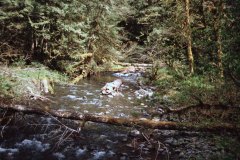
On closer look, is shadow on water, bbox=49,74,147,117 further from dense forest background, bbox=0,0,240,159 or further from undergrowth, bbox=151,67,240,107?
undergrowth, bbox=151,67,240,107

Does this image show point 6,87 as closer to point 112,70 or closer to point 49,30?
point 49,30

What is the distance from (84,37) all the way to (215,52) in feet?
26.2

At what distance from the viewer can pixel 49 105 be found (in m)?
11.2

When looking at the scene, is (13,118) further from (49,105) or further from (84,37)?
(84,37)

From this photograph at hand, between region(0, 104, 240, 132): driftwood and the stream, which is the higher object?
region(0, 104, 240, 132): driftwood

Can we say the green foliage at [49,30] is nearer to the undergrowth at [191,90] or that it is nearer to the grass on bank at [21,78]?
the grass on bank at [21,78]

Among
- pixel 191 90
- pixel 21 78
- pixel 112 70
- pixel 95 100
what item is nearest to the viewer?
pixel 191 90

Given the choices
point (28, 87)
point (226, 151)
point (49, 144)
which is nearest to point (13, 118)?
point (49, 144)

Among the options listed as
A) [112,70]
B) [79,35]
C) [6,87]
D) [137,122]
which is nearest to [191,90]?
[137,122]

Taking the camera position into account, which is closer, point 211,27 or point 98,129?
point 98,129

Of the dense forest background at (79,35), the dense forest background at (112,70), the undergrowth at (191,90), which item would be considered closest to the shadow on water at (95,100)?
the dense forest background at (112,70)

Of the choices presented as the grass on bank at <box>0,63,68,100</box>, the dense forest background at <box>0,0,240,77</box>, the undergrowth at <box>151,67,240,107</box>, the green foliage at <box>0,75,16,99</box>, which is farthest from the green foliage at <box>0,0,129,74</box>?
the green foliage at <box>0,75,16,99</box>

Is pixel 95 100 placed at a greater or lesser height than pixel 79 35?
lesser

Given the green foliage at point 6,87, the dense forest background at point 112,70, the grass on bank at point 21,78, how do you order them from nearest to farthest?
the dense forest background at point 112,70 < the green foliage at point 6,87 < the grass on bank at point 21,78
